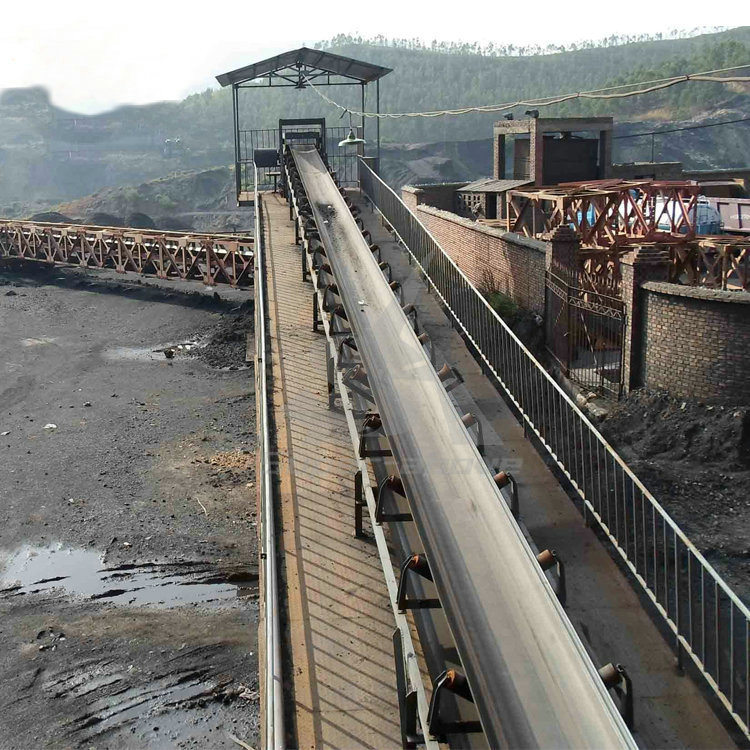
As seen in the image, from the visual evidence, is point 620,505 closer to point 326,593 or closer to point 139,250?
point 326,593

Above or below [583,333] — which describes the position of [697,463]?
below

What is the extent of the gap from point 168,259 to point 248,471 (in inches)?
565

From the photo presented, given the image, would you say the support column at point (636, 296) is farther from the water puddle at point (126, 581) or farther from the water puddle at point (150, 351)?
the water puddle at point (150, 351)

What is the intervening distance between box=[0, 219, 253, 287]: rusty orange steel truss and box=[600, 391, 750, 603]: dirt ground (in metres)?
13.6

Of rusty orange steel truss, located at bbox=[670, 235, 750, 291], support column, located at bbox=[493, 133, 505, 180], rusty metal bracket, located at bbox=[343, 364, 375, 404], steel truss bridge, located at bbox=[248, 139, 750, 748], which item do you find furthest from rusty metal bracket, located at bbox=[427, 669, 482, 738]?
support column, located at bbox=[493, 133, 505, 180]

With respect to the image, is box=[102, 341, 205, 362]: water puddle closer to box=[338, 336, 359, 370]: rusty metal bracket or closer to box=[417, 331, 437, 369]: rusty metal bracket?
box=[338, 336, 359, 370]: rusty metal bracket

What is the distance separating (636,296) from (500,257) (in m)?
5.34

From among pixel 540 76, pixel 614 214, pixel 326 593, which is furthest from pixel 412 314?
pixel 540 76

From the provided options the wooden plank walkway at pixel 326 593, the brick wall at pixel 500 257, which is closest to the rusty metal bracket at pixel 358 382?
the wooden plank walkway at pixel 326 593

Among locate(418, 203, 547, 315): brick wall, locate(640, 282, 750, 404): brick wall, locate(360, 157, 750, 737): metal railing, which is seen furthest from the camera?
locate(418, 203, 547, 315): brick wall

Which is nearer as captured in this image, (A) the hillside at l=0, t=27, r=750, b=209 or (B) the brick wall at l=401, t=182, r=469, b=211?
(B) the brick wall at l=401, t=182, r=469, b=211

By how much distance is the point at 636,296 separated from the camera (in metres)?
14.7

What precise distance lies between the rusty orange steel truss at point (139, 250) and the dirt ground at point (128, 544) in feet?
8.20

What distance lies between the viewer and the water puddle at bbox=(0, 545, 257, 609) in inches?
424
